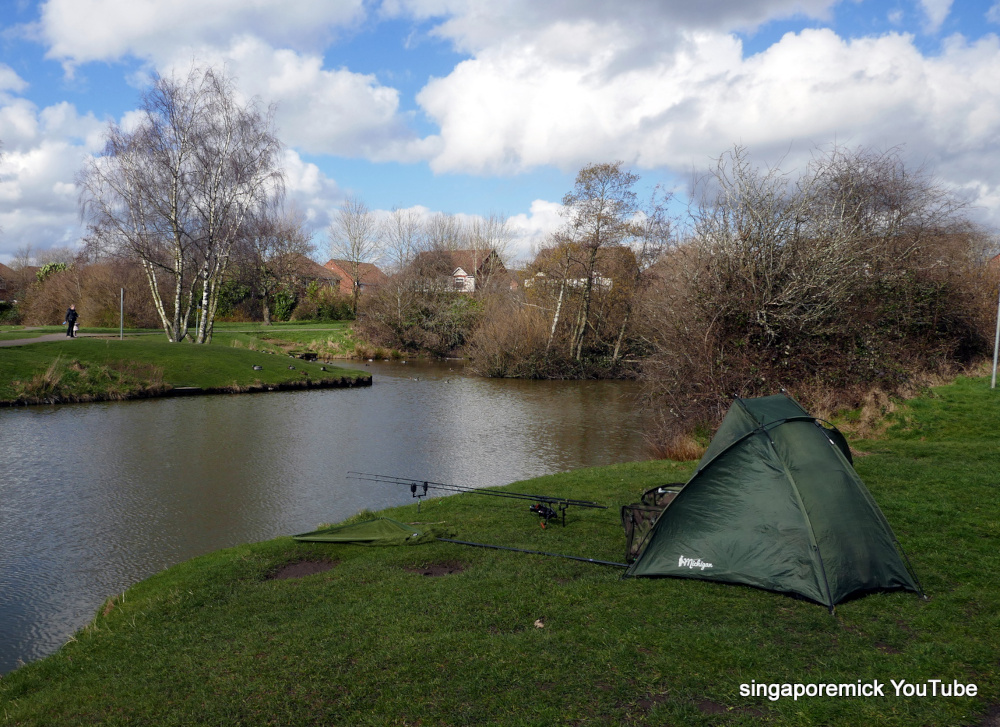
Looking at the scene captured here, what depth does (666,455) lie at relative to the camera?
14.6 meters

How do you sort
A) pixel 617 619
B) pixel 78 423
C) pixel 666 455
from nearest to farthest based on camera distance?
pixel 617 619 < pixel 666 455 < pixel 78 423

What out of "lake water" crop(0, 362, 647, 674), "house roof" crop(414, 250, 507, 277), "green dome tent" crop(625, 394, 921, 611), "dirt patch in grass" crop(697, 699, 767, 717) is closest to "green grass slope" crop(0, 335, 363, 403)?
"lake water" crop(0, 362, 647, 674)

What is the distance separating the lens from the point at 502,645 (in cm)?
517

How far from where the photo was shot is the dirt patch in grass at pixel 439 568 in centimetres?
721

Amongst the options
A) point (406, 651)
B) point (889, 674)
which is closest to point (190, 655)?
point (406, 651)

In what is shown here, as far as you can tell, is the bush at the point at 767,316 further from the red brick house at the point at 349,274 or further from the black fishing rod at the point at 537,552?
the red brick house at the point at 349,274

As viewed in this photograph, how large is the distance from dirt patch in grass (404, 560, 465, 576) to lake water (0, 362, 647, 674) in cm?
366

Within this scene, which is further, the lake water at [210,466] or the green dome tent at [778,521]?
the lake water at [210,466]

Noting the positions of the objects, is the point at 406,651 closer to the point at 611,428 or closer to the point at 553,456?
the point at 553,456

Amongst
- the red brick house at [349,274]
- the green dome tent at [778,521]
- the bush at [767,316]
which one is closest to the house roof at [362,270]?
the red brick house at [349,274]

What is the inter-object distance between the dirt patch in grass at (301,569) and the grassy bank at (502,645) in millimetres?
82

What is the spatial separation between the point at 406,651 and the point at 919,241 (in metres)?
25.3

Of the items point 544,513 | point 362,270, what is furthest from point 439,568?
point 362,270

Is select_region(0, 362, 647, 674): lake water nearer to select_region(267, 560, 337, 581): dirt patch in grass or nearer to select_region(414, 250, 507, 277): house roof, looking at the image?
select_region(267, 560, 337, 581): dirt patch in grass
